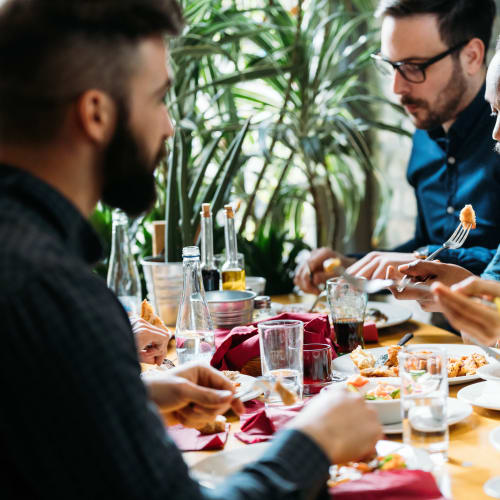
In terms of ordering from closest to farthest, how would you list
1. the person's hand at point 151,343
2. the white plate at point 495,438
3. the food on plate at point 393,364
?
1. the white plate at point 495,438
2. the food on plate at point 393,364
3. the person's hand at point 151,343

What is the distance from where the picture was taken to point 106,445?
1.85 ft

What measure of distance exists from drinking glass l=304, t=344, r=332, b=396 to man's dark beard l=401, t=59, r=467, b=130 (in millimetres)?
1544

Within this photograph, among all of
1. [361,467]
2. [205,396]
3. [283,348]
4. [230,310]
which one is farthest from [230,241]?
[361,467]

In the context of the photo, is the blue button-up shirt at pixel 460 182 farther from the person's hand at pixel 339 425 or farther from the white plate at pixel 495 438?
the person's hand at pixel 339 425

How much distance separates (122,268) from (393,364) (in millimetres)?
885

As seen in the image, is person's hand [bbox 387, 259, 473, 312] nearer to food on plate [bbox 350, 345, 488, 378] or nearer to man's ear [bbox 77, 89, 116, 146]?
food on plate [bbox 350, 345, 488, 378]

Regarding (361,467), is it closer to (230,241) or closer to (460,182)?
(230,241)

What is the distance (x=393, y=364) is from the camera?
1404 millimetres

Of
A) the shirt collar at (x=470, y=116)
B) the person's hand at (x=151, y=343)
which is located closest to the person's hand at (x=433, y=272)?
the person's hand at (x=151, y=343)

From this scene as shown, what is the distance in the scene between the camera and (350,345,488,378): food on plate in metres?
1.31

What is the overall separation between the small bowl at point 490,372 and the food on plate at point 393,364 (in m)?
0.05

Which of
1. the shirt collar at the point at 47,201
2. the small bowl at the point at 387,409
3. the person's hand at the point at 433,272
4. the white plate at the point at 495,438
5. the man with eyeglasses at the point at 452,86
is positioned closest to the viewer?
the shirt collar at the point at 47,201

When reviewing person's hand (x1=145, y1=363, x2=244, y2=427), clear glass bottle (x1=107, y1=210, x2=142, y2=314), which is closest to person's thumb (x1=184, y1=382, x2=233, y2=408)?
person's hand (x1=145, y1=363, x2=244, y2=427)

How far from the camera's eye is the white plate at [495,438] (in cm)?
95
